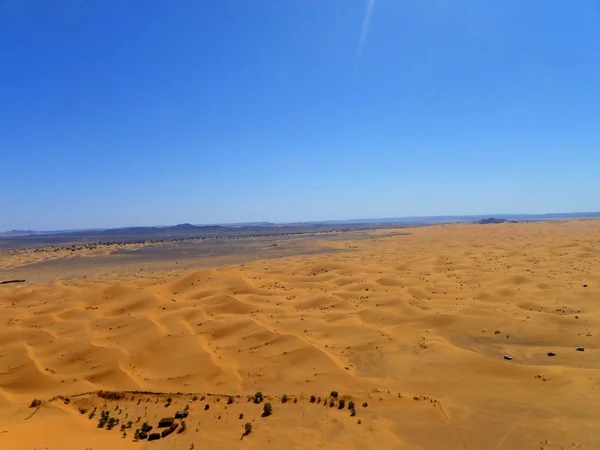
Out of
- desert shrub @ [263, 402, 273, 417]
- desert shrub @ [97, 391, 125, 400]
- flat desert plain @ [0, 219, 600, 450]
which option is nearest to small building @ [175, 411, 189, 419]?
flat desert plain @ [0, 219, 600, 450]

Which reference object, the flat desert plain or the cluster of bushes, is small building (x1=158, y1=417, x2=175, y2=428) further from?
the cluster of bushes

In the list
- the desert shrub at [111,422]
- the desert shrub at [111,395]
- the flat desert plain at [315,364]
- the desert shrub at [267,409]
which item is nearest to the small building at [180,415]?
the flat desert plain at [315,364]

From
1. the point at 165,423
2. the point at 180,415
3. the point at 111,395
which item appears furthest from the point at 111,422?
the point at 111,395

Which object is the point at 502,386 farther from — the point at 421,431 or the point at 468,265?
the point at 468,265

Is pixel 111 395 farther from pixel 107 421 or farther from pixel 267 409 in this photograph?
pixel 267 409

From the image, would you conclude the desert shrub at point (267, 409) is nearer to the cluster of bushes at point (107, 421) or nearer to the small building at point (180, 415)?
the small building at point (180, 415)

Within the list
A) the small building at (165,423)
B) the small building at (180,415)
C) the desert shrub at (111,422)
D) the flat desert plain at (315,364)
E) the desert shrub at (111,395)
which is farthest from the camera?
the desert shrub at (111,395)

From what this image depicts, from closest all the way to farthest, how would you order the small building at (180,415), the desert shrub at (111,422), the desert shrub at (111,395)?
the desert shrub at (111,422)
the small building at (180,415)
the desert shrub at (111,395)

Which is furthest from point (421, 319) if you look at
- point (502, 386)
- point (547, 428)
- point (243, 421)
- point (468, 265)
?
point (468, 265)
